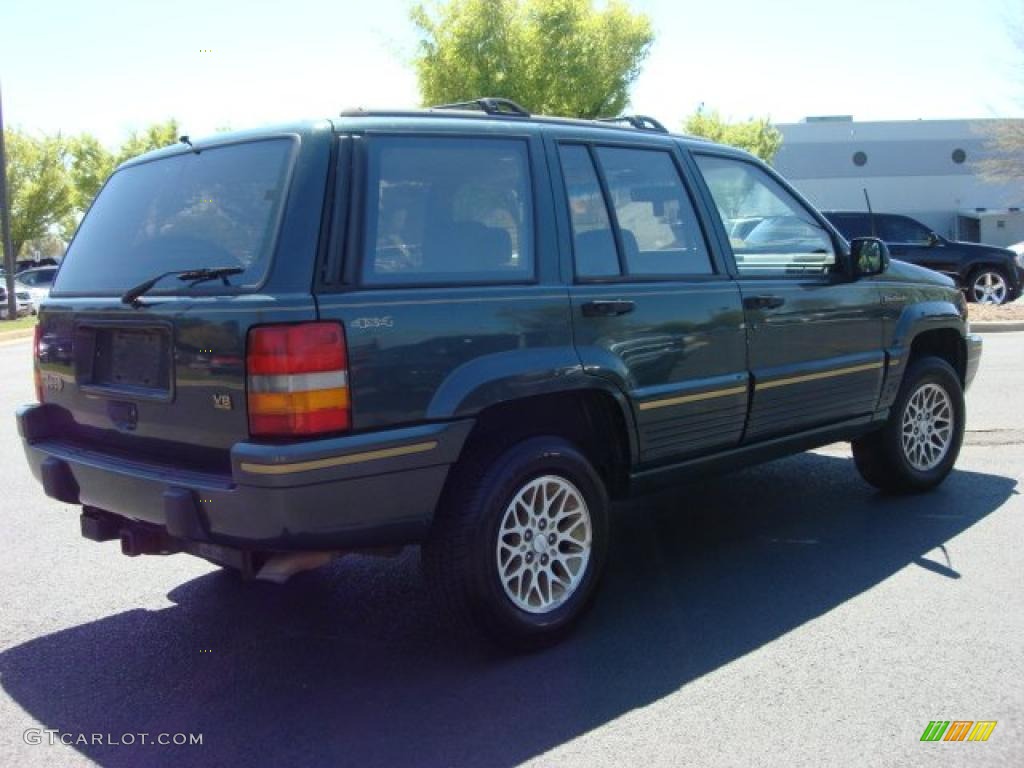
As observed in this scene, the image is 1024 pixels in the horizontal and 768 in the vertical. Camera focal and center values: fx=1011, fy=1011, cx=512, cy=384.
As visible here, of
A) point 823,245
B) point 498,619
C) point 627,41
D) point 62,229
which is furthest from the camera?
point 62,229

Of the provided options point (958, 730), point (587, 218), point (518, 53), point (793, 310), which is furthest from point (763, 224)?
point (518, 53)

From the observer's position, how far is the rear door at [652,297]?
13.5 ft

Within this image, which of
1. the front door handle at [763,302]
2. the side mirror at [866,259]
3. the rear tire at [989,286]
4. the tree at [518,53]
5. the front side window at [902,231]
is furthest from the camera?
the tree at [518,53]

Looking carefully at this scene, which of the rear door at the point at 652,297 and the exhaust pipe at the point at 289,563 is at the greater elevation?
the rear door at the point at 652,297

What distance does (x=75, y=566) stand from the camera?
200 inches

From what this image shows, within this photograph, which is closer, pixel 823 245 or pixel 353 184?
pixel 353 184

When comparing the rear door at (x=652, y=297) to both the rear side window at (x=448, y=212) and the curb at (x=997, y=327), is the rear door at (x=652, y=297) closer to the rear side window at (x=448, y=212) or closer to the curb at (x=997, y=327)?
the rear side window at (x=448, y=212)

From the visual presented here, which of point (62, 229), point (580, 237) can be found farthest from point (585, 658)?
point (62, 229)

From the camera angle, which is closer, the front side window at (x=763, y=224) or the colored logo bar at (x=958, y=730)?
the colored logo bar at (x=958, y=730)

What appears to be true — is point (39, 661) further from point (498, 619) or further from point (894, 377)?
point (894, 377)

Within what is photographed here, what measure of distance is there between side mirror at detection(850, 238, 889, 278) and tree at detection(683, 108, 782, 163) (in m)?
35.6

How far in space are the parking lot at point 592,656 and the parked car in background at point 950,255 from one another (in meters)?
11.3

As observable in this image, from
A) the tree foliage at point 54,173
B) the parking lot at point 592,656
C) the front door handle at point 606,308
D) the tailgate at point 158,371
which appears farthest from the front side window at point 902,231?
the tree foliage at point 54,173

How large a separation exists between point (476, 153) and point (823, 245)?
7.54 ft
